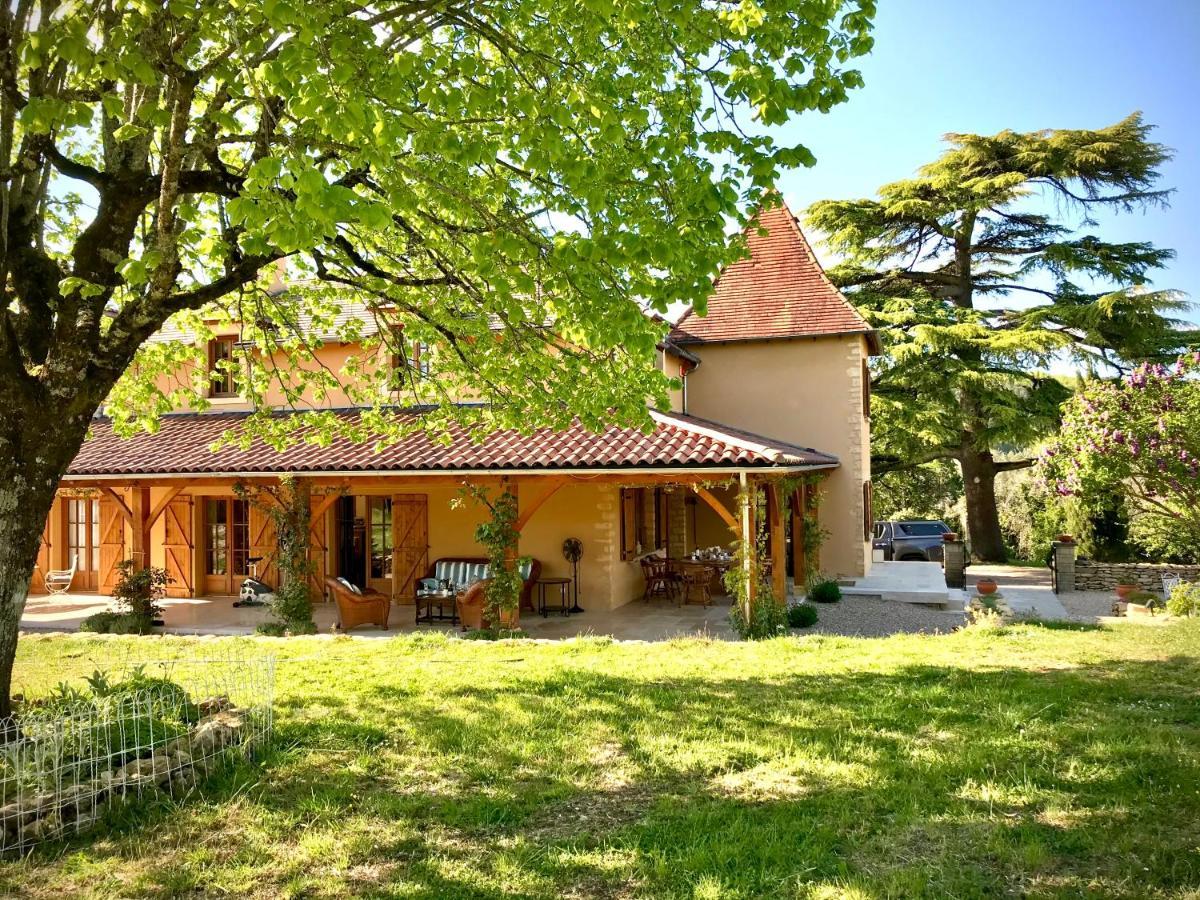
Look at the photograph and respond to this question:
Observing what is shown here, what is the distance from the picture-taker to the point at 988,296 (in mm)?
26438

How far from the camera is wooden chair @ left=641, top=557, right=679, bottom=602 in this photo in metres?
16.1

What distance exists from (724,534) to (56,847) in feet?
55.7

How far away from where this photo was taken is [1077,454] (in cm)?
1430

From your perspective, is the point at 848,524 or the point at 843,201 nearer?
the point at 848,524

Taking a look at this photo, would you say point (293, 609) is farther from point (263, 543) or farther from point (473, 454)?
point (263, 543)

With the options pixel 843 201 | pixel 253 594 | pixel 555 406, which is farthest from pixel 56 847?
pixel 843 201

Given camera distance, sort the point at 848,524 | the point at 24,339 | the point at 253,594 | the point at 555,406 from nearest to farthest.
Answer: the point at 24,339
the point at 555,406
the point at 253,594
the point at 848,524

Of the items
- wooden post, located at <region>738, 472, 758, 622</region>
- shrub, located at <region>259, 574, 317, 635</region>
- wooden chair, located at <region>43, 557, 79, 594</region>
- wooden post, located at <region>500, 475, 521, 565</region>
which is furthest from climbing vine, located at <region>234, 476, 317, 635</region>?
wooden chair, located at <region>43, 557, 79, 594</region>

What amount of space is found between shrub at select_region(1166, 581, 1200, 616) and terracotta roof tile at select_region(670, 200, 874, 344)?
25.7ft

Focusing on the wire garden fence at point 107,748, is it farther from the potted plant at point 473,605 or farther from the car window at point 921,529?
the car window at point 921,529

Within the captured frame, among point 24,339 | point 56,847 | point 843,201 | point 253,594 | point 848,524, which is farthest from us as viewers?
point 843,201

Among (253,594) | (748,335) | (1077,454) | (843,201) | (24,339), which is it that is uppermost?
(843,201)

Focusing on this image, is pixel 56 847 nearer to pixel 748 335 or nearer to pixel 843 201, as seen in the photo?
pixel 748 335

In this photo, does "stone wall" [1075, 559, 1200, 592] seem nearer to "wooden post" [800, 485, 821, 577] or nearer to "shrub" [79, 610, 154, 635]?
"wooden post" [800, 485, 821, 577]
